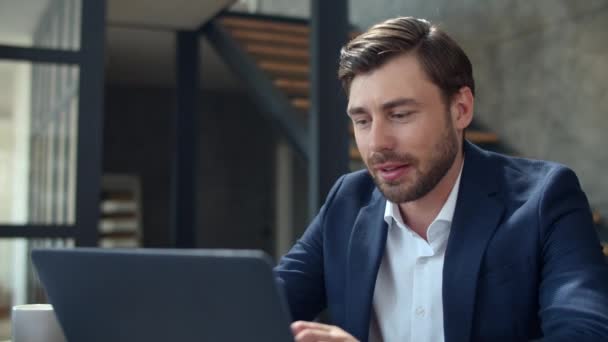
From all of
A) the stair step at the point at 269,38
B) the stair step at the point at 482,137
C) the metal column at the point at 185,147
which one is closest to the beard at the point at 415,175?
the stair step at the point at 482,137

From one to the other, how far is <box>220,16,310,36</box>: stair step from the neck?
371cm

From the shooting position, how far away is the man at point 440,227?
1.29m

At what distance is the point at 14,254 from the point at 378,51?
219 cm

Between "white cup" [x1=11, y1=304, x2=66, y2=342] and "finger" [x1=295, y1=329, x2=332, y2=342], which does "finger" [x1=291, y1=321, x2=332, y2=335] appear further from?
"white cup" [x1=11, y1=304, x2=66, y2=342]

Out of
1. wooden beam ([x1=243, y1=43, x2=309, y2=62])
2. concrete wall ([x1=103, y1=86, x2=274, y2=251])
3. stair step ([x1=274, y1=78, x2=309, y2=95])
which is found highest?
wooden beam ([x1=243, y1=43, x2=309, y2=62])

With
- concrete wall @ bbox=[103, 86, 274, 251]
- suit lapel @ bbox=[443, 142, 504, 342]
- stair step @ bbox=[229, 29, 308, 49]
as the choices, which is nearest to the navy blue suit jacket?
suit lapel @ bbox=[443, 142, 504, 342]

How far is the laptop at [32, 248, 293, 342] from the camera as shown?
2.51 ft

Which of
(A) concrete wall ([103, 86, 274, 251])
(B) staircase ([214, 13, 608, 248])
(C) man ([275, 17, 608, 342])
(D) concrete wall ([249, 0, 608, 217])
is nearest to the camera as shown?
(C) man ([275, 17, 608, 342])

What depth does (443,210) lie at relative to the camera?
1.42 meters

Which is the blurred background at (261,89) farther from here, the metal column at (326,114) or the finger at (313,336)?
the finger at (313,336)

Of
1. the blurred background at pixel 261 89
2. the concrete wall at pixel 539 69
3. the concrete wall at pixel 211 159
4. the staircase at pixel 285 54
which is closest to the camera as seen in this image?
the blurred background at pixel 261 89

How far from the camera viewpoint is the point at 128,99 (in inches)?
366

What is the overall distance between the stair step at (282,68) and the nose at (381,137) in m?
3.12

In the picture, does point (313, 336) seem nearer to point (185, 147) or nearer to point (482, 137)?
point (482, 137)
